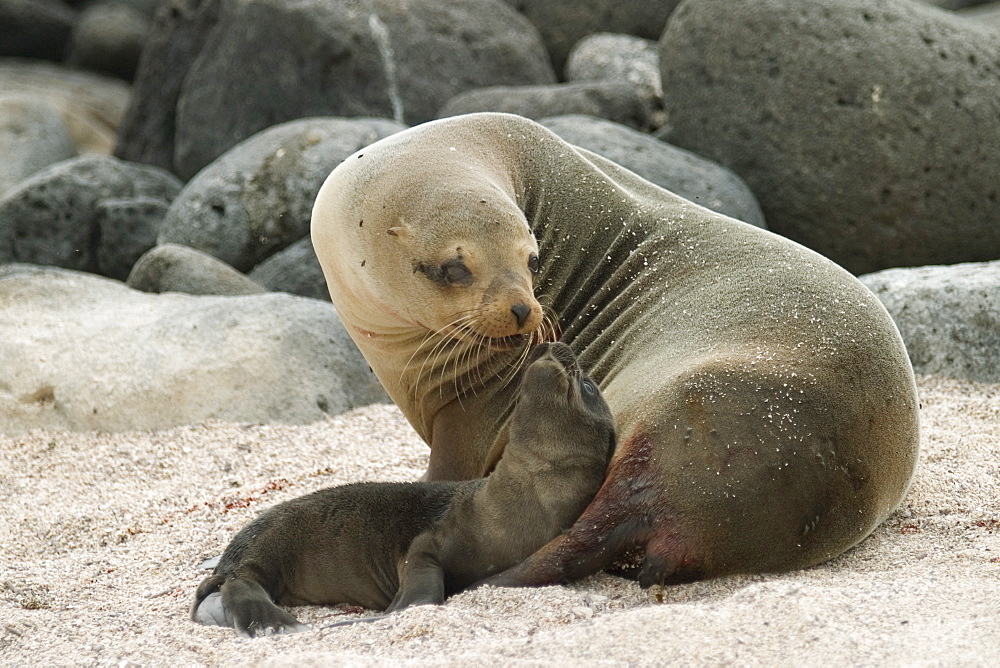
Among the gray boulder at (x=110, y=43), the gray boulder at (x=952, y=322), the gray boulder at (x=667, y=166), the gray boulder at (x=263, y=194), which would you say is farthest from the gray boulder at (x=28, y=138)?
the gray boulder at (x=952, y=322)

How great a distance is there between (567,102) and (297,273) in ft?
8.65

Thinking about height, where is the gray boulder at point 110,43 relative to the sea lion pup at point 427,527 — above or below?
below

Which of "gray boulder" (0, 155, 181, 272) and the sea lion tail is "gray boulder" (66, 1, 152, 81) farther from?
the sea lion tail

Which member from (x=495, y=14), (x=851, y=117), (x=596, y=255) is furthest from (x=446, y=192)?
(x=495, y=14)

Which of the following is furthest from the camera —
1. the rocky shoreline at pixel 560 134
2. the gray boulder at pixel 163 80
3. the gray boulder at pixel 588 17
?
the gray boulder at pixel 588 17

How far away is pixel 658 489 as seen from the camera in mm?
3309

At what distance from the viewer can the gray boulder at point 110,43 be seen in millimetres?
17969

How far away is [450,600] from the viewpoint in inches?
127

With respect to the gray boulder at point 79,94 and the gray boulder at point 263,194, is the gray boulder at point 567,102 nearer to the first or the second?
the gray boulder at point 263,194

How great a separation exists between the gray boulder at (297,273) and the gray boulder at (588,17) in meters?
5.65

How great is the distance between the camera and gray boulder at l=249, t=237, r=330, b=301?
26.1ft

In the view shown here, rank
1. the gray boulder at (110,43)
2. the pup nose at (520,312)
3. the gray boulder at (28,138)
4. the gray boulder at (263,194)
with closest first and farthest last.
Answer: the pup nose at (520,312), the gray boulder at (263,194), the gray boulder at (28,138), the gray boulder at (110,43)

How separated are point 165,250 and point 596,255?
4.22 m

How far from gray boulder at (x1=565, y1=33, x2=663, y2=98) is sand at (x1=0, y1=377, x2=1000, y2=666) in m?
6.19
